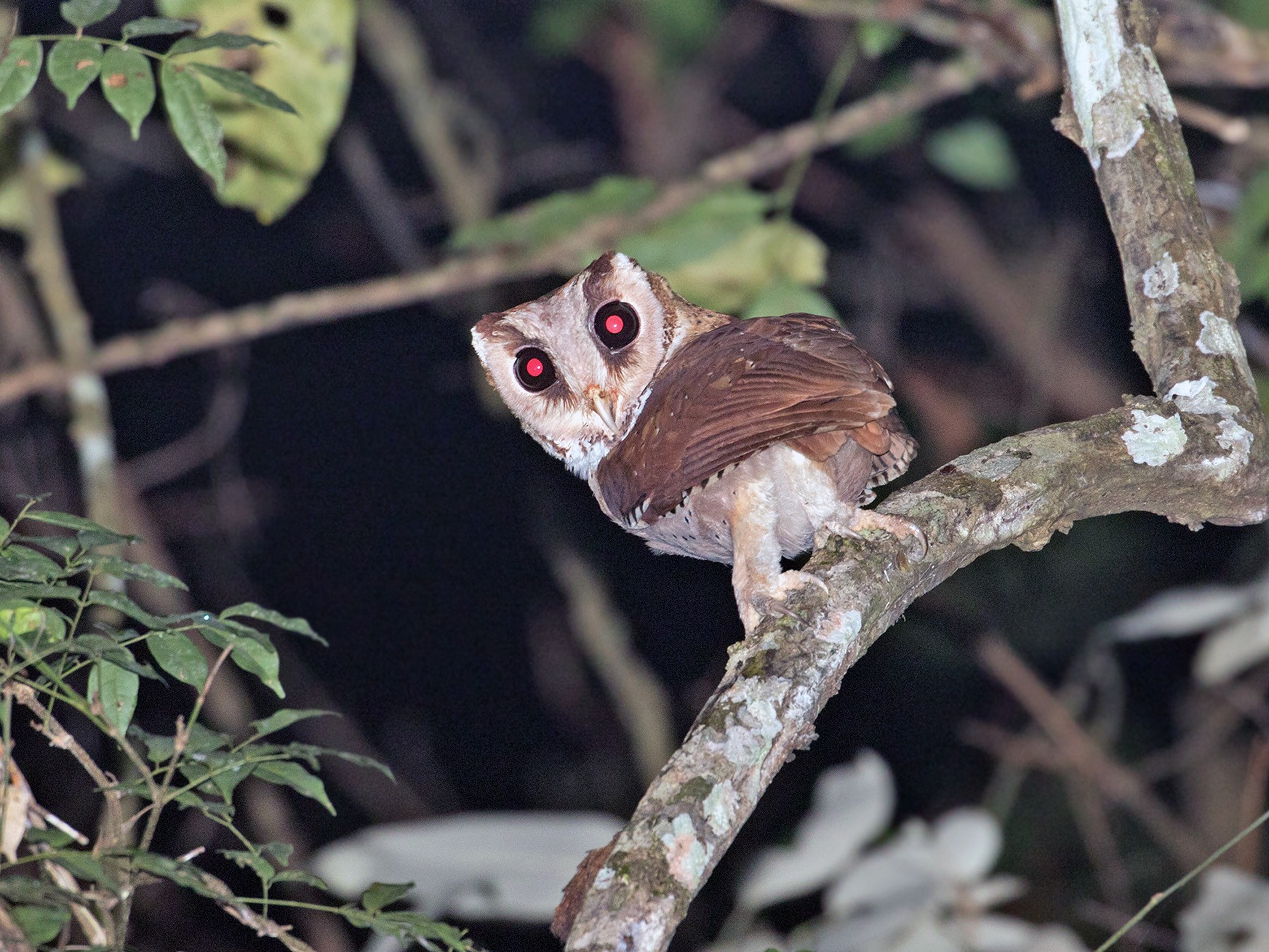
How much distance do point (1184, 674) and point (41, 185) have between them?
205 inches

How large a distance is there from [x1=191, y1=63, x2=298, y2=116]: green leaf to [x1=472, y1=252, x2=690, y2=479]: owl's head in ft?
2.58

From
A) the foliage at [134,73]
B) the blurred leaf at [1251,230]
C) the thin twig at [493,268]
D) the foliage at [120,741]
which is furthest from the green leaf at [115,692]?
the blurred leaf at [1251,230]

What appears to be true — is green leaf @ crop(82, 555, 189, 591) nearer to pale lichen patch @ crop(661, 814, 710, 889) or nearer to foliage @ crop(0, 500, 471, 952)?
foliage @ crop(0, 500, 471, 952)

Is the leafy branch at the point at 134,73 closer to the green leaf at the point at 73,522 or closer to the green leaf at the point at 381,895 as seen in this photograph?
the green leaf at the point at 73,522

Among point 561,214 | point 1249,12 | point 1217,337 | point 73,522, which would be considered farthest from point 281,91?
point 1249,12

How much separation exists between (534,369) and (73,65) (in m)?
1.14

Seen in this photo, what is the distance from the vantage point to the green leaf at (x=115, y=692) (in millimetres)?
1607

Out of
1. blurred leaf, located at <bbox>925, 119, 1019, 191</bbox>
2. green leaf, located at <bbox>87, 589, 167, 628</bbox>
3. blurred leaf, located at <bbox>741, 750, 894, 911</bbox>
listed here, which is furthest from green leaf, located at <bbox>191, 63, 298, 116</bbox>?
blurred leaf, located at <bbox>925, 119, 1019, 191</bbox>

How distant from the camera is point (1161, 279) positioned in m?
2.29

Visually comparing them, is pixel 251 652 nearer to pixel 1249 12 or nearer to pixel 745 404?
pixel 745 404

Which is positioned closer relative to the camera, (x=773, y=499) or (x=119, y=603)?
(x=119, y=603)

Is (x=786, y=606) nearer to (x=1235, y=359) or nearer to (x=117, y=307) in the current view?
(x=1235, y=359)

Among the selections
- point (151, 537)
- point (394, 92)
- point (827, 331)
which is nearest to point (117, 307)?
point (151, 537)

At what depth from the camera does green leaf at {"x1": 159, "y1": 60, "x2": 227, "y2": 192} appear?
6.84 feet
